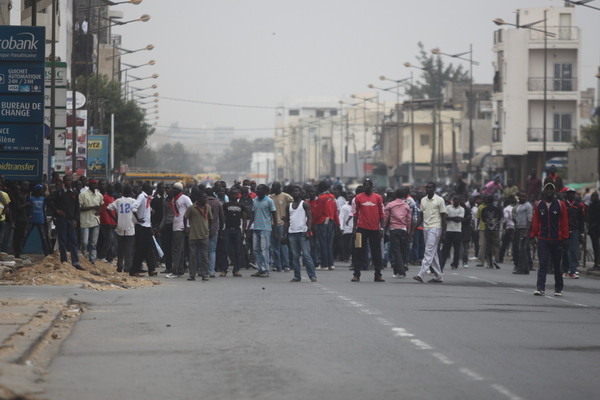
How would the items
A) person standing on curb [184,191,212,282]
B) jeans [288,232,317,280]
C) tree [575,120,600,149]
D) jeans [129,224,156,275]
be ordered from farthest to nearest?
tree [575,120,600,149], jeans [129,224,156,275], person standing on curb [184,191,212,282], jeans [288,232,317,280]

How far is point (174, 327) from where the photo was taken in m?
13.6

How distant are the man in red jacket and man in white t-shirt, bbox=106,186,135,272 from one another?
5.19 m

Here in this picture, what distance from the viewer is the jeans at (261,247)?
81.1 feet

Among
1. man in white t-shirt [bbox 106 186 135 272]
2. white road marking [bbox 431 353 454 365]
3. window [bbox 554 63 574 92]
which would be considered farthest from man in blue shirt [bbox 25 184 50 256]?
window [bbox 554 63 574 92]

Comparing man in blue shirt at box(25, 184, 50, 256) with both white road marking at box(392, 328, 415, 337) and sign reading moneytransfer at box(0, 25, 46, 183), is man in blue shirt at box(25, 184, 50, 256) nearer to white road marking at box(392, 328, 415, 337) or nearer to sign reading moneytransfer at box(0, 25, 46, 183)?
sign reading moneytransfer at box(0, 25, 46, 183)

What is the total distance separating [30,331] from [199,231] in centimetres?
1116

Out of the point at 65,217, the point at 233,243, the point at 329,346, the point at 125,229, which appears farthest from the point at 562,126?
the point at 329,346

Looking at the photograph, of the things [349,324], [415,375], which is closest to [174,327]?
[349,324]

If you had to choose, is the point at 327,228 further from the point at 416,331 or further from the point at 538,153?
the point at 538,153

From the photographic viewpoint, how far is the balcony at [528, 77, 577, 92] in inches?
2813

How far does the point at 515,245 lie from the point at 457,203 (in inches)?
69.9

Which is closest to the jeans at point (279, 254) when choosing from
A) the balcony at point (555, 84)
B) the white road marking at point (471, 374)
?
the white road marking at point (471, 374)

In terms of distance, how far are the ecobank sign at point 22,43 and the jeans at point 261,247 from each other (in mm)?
5756

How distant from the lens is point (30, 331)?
40.8 ft
